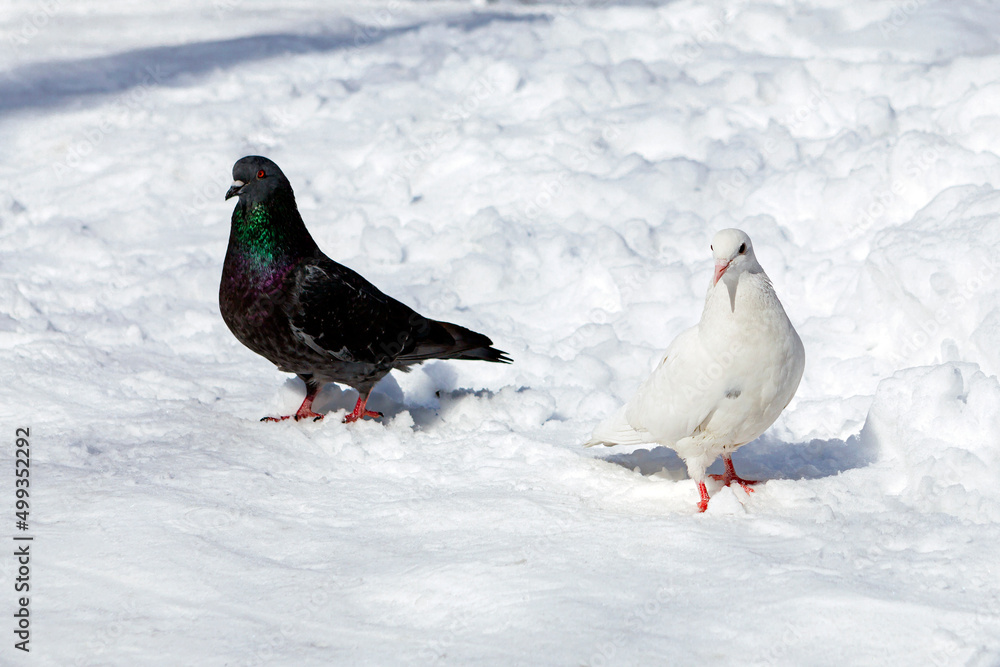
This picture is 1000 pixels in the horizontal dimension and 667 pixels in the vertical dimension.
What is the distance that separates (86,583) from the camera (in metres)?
2.61

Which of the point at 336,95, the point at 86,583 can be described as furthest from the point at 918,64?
the point at 86,583

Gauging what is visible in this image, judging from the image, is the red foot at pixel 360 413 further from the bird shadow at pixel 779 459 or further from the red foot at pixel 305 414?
the bird shadow at pixel 779 459

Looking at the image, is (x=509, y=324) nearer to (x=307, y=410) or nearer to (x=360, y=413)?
(x=360, y=413)

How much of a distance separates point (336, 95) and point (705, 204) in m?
3.73

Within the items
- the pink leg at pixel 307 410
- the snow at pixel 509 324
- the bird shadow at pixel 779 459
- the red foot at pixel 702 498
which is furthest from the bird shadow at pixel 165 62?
the red foot at pixel 702 498

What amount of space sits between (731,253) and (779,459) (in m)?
1.18

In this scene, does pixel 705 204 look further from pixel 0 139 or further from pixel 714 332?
pixel 0 139

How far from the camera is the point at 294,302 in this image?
3.93 metres

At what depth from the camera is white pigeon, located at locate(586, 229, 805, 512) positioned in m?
2.93

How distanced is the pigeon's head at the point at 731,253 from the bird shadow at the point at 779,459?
0.93 metres

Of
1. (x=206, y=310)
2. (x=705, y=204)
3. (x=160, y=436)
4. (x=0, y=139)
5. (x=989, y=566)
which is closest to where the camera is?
(x=989, y=566)

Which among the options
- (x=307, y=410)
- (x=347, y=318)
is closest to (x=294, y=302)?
(x=347, y=318)

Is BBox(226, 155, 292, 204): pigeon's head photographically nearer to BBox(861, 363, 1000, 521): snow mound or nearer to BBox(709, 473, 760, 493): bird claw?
BBox(709, 473, 760, 493): bird claw

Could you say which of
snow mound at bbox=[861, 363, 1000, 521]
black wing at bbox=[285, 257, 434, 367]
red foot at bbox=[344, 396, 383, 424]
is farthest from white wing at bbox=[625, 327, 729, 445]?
red foot at bbox=[344, 396, 383, 424]
